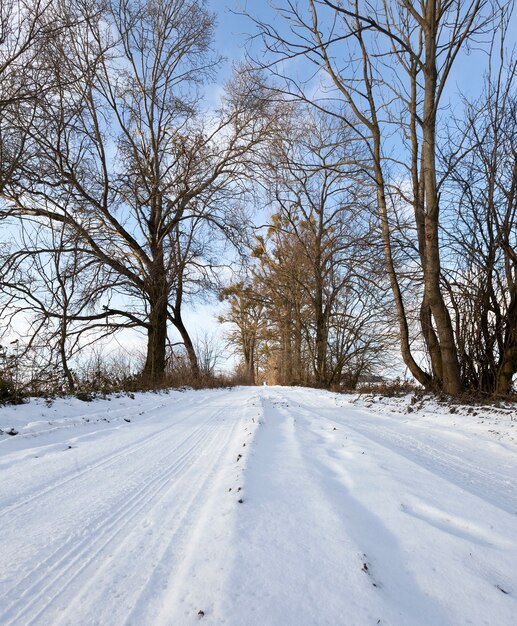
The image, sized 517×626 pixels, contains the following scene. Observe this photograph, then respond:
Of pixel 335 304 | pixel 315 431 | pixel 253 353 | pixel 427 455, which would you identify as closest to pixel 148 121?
pixel 335 304

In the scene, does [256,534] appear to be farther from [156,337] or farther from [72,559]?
[156,337]

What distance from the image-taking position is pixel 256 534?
1405 millimetres

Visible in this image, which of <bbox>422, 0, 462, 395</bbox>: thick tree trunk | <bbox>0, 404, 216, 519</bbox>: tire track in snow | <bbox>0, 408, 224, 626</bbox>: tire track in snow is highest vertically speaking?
<bbox>422, 0, 462, 395</bbox>: thick tree trunk

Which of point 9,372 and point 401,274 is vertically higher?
point 401,274

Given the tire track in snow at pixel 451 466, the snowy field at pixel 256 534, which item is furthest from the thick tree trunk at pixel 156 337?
the tire track in snow at pixel 451 466

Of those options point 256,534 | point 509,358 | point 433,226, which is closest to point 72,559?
point 256,534

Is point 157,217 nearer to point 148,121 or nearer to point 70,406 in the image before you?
point 148,121

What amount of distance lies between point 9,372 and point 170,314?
9.37 meters

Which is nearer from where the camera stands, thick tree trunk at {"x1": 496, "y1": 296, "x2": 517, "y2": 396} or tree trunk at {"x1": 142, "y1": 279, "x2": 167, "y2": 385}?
thick tree trunk at {"x1": 496, "y1": 296, "x2": 517, "y2": 396}

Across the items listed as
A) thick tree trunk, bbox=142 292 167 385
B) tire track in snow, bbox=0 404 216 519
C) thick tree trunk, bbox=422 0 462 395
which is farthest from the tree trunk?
tire track in snow, bbox=0 404 216 519

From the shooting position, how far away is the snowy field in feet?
3.37

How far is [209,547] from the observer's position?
4.32 feet

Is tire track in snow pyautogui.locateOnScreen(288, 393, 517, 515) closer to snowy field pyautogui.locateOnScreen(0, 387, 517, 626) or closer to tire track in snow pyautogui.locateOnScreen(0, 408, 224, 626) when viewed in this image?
snowy field pyautogui.locateOnScreen(0, 387, 517, 626)

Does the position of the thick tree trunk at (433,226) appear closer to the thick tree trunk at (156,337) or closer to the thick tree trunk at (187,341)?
the thick tree trunk at (156,337)
